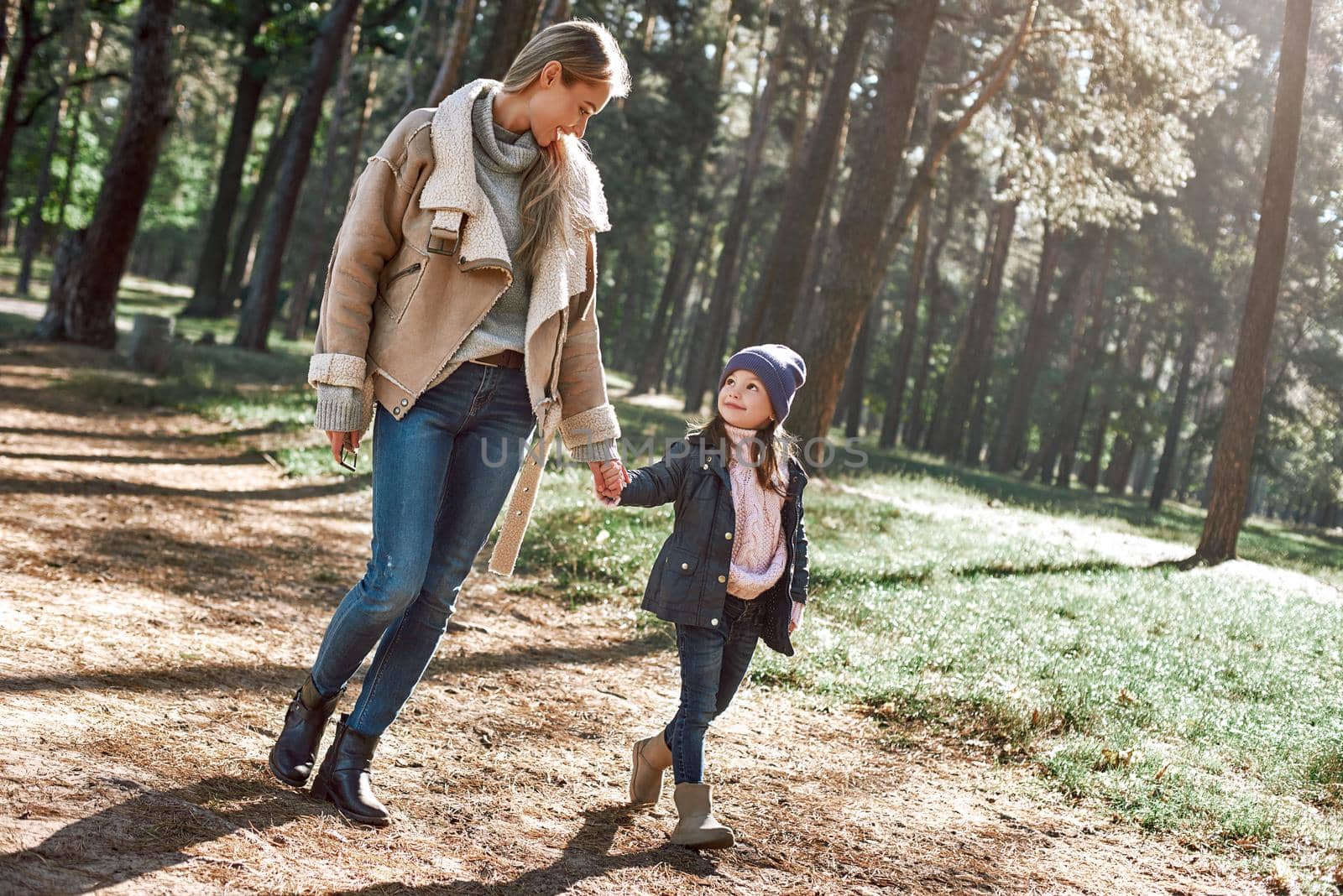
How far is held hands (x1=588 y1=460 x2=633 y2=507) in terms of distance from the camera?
3875 mm

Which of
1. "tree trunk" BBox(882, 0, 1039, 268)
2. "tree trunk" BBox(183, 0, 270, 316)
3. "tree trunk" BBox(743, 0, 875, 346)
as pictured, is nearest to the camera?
"tree trunk" BBox(882, 0, 1039, 268)

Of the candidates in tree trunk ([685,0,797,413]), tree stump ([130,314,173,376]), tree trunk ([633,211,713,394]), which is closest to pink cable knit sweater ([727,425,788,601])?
tree stump ([130,314,173,376])

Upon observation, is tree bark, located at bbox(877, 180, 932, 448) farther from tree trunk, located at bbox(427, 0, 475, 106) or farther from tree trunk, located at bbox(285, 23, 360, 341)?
tree trunk, located at bbox(427, 0, 475, 106)

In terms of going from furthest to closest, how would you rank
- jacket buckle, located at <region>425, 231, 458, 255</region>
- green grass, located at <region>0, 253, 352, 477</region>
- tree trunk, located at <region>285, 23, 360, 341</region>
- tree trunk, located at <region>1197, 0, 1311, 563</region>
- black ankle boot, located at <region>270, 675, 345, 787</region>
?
tree trunk, located at <region>285, 23, 360, 341</region> → tree trunk, located at <region>1197, 0, 1311, 563</region> → green grass, located at <region>0, 253, 352, 477</region> → black ankle boot, located at <region>270, 675, 345, 787</region> → jacket buckle, located at <region>425, 231, 458, 255</region>

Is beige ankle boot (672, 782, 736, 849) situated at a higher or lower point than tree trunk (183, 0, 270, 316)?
lower

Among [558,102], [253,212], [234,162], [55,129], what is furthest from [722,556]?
[55,129]

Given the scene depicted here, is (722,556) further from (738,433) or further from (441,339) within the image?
(441,339)

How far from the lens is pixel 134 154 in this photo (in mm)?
15945

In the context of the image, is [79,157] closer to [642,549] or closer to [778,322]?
[778,322]

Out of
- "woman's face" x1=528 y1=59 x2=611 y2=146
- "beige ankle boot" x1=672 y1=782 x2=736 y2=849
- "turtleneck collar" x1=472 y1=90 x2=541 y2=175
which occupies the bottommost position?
"beige ankle boot" x1=672 y1=782 x2=736 y2=849

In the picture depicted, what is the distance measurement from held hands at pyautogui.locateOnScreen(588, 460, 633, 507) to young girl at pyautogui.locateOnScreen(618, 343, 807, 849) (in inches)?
1.9

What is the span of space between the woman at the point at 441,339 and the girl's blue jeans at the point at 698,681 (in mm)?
766

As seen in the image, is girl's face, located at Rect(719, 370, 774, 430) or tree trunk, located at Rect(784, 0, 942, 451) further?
tree trunk, located at Rect(784, 0, 942, 451)

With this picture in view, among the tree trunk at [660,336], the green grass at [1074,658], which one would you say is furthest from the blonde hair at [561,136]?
the tree trunk at [660,336]
